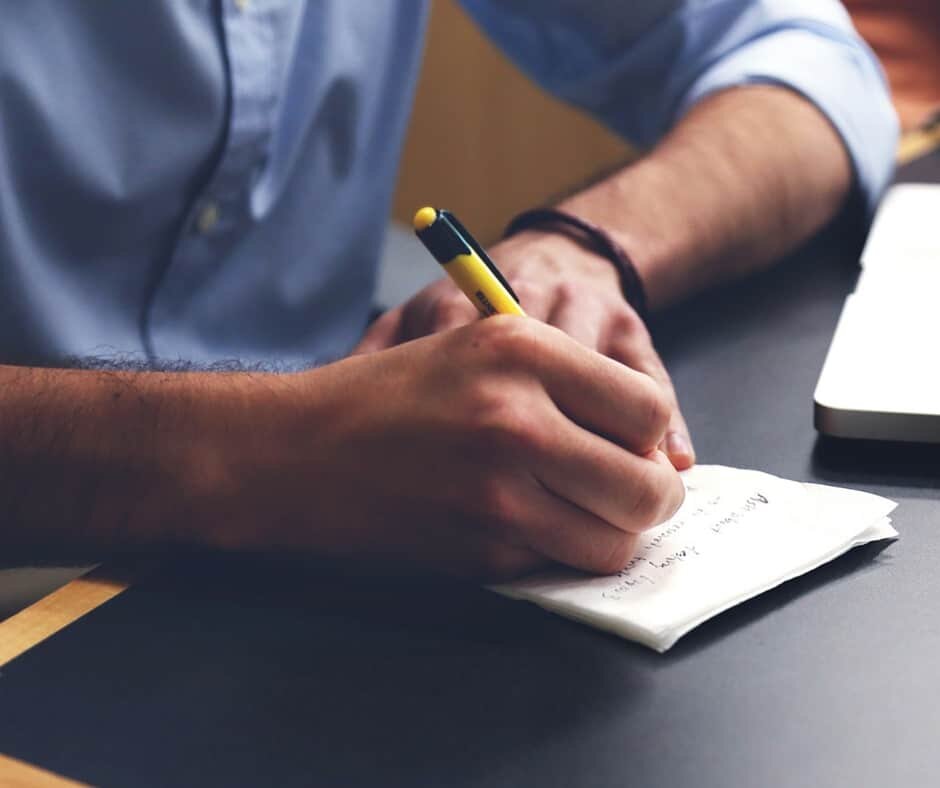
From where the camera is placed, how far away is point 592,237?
0.75 metres

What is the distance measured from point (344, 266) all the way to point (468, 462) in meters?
0.57

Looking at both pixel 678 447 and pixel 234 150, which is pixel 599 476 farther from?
pixel 234 150

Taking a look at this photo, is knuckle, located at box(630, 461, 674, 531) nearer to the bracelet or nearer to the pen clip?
the pen clip

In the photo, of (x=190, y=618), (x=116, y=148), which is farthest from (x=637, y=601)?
(x=116, y=148)

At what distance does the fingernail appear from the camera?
543 mm

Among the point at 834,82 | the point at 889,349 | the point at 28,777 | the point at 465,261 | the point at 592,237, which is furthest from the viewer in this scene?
the point at 834,82

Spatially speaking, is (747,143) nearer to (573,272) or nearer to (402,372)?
(573,272)

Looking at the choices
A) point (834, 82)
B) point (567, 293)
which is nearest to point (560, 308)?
point (567, 293)

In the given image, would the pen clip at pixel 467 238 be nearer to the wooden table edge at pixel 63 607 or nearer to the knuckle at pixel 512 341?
the knuckle at pixel 512 341

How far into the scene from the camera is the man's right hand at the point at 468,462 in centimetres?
46

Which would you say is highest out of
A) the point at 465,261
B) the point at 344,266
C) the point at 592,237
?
the point at 465,261

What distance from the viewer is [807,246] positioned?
2.87 ft

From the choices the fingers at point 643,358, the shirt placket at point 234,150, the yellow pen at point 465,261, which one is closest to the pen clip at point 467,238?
the yellow pen at point 465,261

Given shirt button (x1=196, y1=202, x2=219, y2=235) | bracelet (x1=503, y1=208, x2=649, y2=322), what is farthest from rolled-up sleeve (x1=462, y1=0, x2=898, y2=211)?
shirt button (x1=196, y1=202, x2=219, y2=235)
